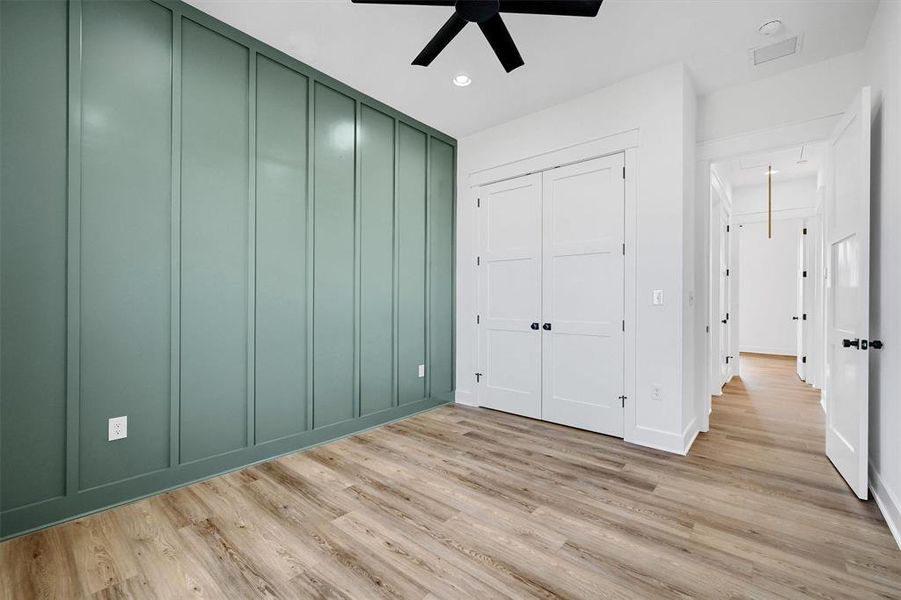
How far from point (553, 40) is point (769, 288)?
7627 mm

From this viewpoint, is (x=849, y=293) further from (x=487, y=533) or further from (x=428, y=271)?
(x=428, y=271)

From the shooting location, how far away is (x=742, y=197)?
671cm

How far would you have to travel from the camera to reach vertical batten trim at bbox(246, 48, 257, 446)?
2.69 m

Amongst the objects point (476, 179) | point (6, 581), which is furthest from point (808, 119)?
point (6, 581)

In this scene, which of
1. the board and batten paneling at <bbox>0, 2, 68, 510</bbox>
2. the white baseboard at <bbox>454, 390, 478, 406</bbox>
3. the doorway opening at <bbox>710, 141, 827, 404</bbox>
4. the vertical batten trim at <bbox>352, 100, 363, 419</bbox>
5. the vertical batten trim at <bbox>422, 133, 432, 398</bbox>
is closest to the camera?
the board and batten paneling at <bbox>0, 2, 68, 510</bbox>

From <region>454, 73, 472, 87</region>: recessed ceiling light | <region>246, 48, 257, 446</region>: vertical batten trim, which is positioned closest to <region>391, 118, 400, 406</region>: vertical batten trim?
<region>454, 73, 472, 87</region>: recessed ceiling light

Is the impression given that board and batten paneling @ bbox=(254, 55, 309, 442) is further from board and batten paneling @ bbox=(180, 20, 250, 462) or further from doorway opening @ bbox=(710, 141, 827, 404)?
doorway opening @ bbox=(710, 141, 827, 404)

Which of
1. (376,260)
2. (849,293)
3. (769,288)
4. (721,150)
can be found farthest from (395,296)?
(769,288)

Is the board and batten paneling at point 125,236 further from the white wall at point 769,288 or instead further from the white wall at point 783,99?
the white wall at point 769,288

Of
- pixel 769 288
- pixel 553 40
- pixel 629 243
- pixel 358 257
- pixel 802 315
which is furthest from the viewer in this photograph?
pixel 769 288

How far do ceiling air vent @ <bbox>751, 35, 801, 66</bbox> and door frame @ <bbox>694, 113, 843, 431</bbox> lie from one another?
0.51 metres

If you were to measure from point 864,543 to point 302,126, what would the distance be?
407cm

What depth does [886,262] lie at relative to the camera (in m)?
2.15

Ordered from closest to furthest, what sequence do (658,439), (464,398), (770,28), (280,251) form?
(770,28)
(280,251)
(658,439)
(464,398)
